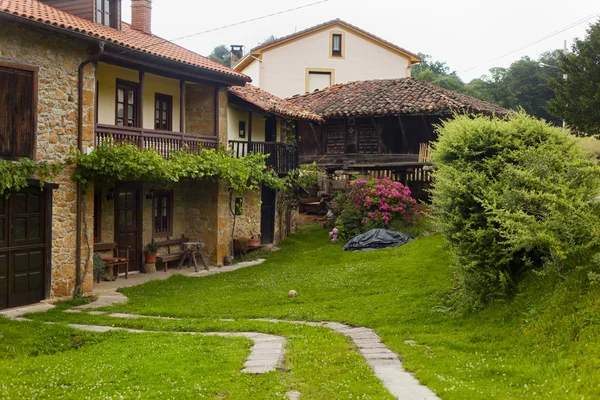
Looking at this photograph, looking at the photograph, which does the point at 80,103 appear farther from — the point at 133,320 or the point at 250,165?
the point at 250,165

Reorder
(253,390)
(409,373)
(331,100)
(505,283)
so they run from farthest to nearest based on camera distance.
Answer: (331,100)
(505,283)
(409,373)
(253,390)

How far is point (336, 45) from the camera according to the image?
3712cm

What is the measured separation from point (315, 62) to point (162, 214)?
20515 mm

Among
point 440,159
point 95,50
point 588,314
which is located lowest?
point 588,314

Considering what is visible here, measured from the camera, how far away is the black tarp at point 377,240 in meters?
19.9

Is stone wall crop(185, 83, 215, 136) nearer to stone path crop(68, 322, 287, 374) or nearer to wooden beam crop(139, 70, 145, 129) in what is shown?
wooden beam crop(139, 70, 145, 129)

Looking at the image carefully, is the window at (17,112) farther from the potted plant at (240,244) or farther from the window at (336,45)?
the window at (336,45)

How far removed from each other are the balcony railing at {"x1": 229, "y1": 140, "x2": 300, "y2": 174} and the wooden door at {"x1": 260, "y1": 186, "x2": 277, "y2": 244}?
1.27 meters

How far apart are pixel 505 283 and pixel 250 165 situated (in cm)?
1146

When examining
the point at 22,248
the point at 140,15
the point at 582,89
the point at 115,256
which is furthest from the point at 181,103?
the point at 582,89

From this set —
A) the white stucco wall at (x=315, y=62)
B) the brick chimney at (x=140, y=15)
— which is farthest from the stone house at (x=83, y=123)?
the white stucco wall at (x=315, y=62)

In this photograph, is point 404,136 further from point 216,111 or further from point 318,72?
point 318,72

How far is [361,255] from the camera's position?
63.2ft

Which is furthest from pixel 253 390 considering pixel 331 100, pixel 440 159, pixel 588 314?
pixel 331 100
